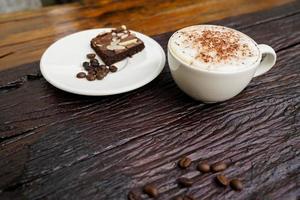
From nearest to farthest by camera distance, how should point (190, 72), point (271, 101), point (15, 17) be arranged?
1. point (190, 72)
2. point (271, 101)
3. point (15, 17)

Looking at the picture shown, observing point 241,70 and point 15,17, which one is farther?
point 15,17

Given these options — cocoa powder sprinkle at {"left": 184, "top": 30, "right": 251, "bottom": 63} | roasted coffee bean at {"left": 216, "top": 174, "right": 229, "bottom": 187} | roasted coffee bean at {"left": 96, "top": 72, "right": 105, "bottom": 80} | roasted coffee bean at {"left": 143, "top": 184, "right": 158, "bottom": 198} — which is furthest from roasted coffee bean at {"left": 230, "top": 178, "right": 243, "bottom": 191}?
roasted coffee bean at {"left": 96, "top": 72, "right": 105, "bottom": 80}

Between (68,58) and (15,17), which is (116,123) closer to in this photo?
(68,58)

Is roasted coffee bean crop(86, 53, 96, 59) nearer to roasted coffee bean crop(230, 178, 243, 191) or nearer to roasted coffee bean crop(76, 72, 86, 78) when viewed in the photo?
roasted coffee bean crop(76, 72, 86, 78)

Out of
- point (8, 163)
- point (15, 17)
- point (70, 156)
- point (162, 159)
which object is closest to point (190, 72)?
point (162, 159)

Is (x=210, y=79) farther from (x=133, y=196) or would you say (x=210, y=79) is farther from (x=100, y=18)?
(x=100, y=18)
